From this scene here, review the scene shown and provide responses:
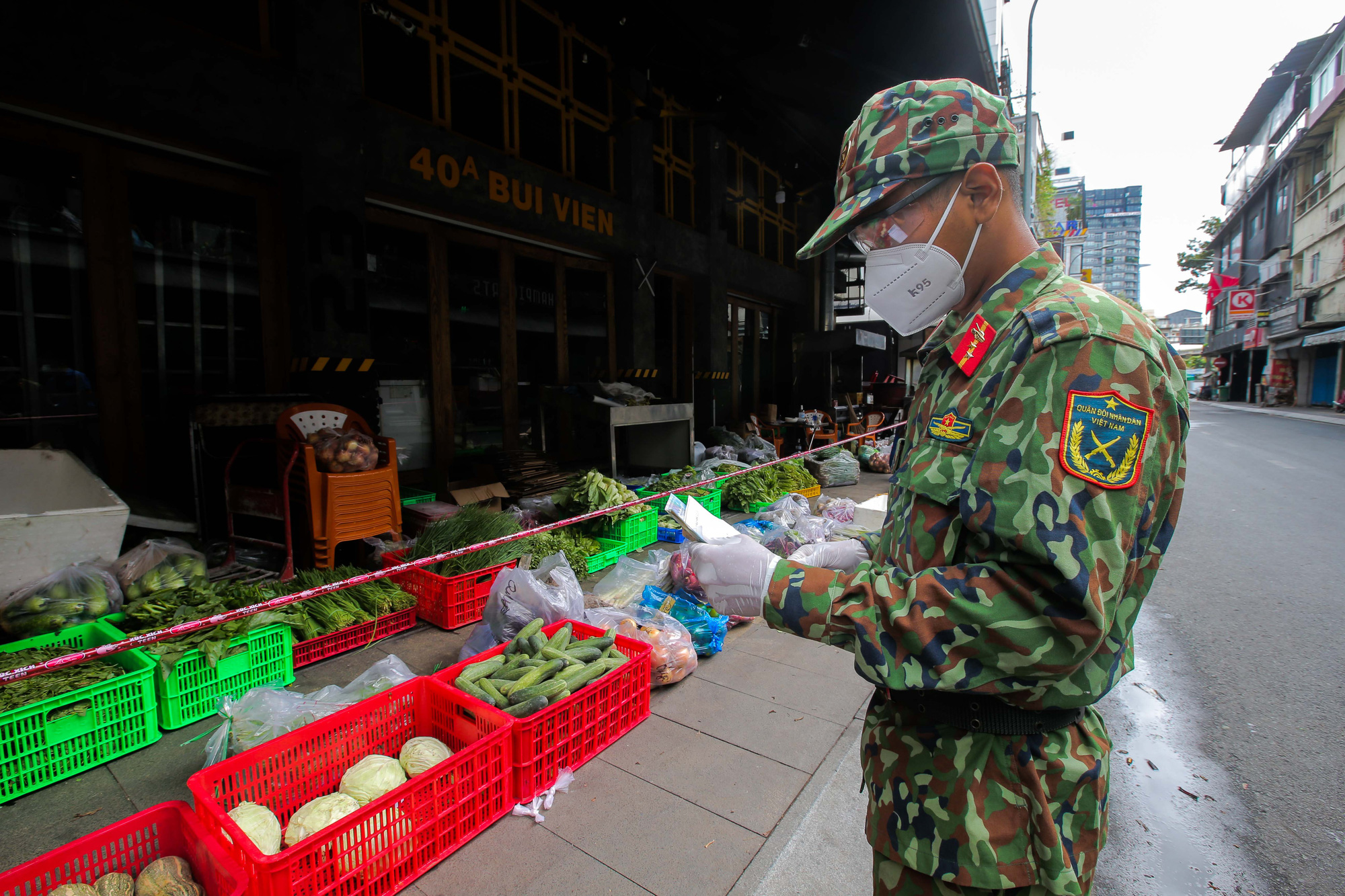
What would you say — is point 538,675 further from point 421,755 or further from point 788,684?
point 788,684

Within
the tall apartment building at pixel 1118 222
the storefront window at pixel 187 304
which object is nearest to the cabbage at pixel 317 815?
the storefront window at pixel 187 304

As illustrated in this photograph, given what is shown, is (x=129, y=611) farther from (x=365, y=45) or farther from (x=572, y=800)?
(x=365, y=45)

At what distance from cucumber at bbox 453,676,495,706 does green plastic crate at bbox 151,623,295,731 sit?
1.36 m

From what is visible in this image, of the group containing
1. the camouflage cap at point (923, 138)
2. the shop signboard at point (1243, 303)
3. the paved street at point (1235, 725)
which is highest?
the shop signboard at point (1243, 303)

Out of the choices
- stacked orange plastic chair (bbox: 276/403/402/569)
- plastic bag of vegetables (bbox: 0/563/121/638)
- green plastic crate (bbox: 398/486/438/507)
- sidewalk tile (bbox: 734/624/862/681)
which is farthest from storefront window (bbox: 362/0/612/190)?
sidewalk tile (bbox: 734/624/862/681)

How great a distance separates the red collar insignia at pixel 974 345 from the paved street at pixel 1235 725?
226 cm

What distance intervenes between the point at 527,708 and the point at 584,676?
367mm

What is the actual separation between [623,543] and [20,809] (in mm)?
3933

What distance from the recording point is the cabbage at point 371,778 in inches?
90.0

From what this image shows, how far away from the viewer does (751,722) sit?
3223 mm

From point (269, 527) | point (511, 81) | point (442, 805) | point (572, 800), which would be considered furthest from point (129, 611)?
point (511, 81)

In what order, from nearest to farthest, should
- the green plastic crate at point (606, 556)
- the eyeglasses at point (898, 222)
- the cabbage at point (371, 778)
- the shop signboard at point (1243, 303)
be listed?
the eyeglasses at point (898, 222)
the cabbage at point (371, 778)
the green plastic crate at point (606, 556)
the shop signboard at point (1243, 303)

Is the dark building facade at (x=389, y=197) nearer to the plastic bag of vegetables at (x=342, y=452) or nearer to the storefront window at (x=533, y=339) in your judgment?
the storefront window at (x=533, y=339)

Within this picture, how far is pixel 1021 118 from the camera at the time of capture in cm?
2616
